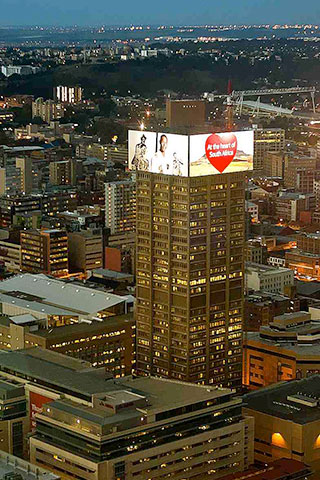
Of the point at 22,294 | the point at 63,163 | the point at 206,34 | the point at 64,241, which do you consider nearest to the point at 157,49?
the point at 206,34

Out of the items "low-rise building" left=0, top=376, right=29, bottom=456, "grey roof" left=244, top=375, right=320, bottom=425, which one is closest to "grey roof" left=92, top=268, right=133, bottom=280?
"grey roof" left=244, top=375, right=320, bottom=425

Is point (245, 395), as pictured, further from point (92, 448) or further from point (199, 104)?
point (199, 104)

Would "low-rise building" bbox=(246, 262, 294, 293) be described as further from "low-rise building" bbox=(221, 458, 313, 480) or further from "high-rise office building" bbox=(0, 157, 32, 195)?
"high-rise office building" bbox=(0, 157, 32, 195)

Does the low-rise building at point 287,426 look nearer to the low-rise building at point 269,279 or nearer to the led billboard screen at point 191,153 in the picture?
the led billboard screen at point 191,153

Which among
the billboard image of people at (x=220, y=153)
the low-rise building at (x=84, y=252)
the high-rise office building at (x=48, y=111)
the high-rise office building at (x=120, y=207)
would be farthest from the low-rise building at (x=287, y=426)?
the high-rise office building at (x=48, y=111)

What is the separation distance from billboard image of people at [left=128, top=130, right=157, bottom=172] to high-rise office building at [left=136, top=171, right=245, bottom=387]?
0.15 metres

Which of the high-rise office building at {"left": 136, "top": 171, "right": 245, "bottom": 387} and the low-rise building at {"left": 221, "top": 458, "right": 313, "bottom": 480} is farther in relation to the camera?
the high-rise office building at {"left": 136, "top": 171, "right": 245, "bottom": 387}

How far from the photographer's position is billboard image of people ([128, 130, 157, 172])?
20750mm

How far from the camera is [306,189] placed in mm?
43312

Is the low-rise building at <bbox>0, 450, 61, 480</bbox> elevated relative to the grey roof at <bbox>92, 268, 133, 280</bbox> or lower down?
lower down

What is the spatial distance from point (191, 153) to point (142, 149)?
3.39 ft

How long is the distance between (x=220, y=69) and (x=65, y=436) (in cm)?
6531

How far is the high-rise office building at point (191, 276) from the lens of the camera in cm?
2044

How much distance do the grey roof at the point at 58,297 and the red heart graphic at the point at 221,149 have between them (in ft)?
15.6
